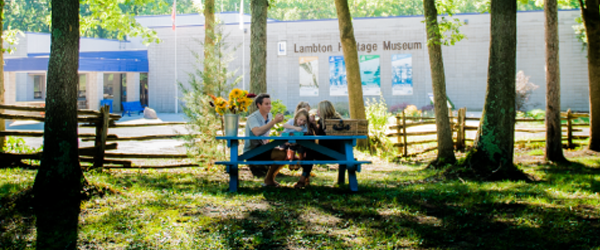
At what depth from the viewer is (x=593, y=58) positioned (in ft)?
36.4

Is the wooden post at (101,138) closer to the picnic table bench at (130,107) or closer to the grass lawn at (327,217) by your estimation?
the grass lawn at (327,217)

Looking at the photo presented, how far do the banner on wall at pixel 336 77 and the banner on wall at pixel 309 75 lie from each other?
80cm

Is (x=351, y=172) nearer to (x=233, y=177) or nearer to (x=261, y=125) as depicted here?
(x=261, y=125)

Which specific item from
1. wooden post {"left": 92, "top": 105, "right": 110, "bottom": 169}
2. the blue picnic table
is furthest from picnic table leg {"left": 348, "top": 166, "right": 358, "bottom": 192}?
wooden post {"left": 92, "top": 105, "right": 110, "bottom": 169}

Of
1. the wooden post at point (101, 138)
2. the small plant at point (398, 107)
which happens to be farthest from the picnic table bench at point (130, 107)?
the wooden post at point (101, 138)

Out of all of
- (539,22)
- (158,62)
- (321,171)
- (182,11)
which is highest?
(182,11)

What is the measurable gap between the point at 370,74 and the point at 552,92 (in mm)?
16076

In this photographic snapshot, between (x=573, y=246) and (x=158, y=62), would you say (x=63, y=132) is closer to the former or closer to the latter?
(x=573, y=246)

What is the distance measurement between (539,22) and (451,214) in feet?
80.1

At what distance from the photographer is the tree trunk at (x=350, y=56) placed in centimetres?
1188

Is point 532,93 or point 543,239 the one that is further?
point 532,93

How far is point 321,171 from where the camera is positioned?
973 centimetres

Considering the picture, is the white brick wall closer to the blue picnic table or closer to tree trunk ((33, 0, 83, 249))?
the blue picnic table

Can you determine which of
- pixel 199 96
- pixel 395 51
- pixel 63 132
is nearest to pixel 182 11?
pixel 395 51
